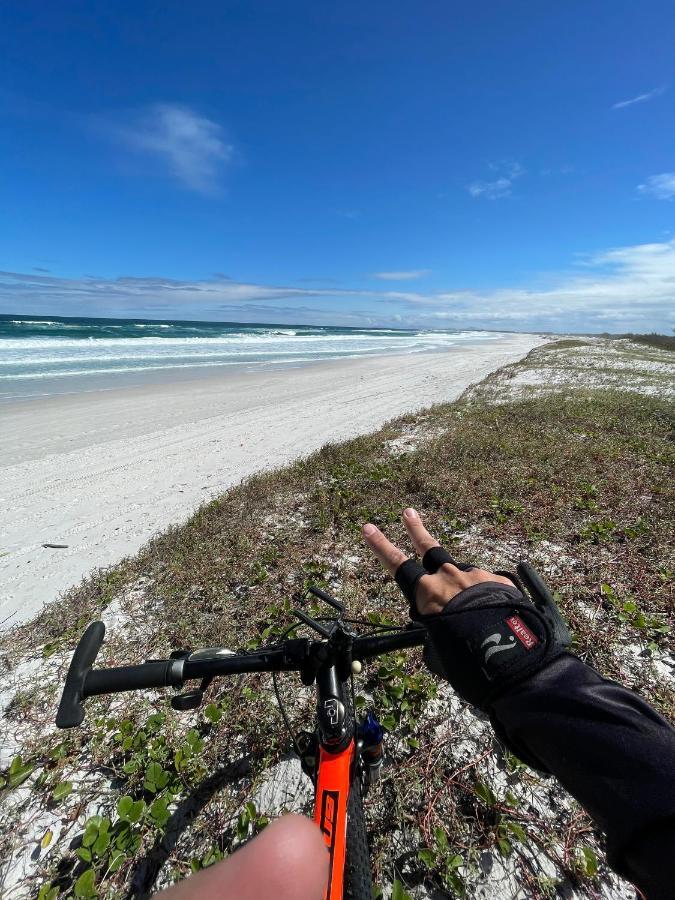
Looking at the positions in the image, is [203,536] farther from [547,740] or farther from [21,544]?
[547,740]

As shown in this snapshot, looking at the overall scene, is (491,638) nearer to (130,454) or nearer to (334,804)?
(334,804)

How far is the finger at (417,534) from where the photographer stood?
1.73m

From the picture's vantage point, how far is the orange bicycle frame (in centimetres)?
123

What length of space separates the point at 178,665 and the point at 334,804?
762mm

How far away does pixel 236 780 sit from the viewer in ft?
7.43

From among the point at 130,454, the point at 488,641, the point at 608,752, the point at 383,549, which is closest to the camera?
the point at 608,752

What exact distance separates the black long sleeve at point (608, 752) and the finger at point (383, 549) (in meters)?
0.59

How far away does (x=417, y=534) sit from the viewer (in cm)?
179

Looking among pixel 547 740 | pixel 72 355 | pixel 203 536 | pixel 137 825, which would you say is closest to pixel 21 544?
pixel 203 536

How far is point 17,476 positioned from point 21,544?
3102mm

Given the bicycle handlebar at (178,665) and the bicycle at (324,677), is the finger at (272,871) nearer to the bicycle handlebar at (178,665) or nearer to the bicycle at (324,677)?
the bicycle at (324,677)

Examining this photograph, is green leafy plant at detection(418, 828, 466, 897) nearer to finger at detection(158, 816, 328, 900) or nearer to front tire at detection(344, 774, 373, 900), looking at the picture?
front tire at detection(344, 774, 373, 900)

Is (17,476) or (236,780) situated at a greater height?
(236,780)

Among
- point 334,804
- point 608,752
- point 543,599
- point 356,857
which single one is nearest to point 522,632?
point 543,599
